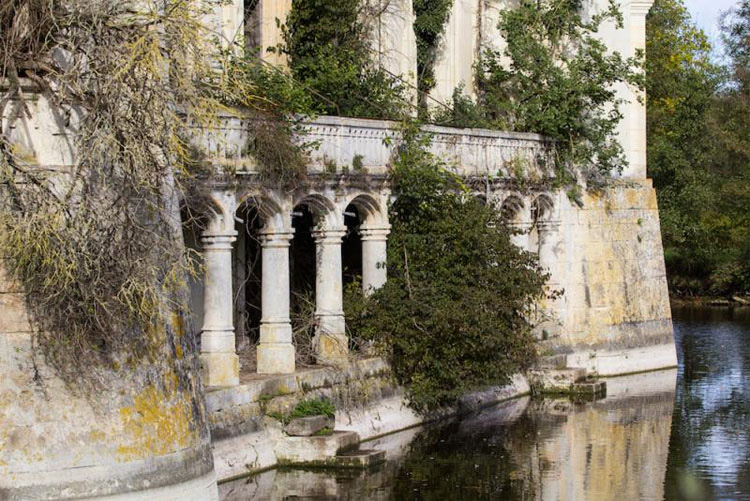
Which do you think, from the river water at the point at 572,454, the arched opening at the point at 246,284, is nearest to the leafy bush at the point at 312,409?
the river water at the point at 572,454

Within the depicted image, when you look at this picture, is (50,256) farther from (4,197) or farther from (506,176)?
(506,176)

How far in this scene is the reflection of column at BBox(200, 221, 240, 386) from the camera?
19516 mm

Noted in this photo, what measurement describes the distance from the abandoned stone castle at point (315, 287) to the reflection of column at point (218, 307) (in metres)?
0.02

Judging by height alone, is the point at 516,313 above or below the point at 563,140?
below

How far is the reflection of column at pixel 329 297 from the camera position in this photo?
22203 millimetres

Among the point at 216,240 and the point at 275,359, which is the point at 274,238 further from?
the point at 275,359

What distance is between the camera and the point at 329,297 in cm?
2236

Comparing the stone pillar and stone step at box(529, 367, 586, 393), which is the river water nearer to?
stone step at box(529, 367, 586, 393)

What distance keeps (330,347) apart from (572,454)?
11.7 feet

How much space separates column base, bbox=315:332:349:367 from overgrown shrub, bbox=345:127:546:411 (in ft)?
1.93

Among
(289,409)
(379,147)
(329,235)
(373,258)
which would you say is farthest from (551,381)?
(289,409)

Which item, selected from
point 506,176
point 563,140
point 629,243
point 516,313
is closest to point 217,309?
point 516,313

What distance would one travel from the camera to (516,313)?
23.8 m

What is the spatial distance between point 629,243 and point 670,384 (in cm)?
302
